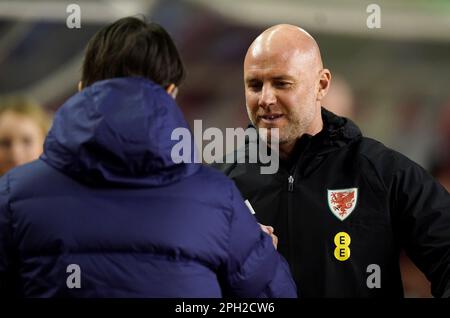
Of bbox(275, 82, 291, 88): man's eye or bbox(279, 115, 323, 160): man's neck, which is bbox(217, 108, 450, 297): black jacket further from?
bbox(275, 82, 291, 88): man's eye

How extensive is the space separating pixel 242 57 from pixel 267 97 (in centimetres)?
283

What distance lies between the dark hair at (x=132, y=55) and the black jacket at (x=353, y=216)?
2.53 feet

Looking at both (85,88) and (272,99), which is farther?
(272,99)

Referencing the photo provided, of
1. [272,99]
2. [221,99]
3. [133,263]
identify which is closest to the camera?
[133,263]

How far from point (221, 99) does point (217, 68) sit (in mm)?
213

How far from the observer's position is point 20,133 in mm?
3494

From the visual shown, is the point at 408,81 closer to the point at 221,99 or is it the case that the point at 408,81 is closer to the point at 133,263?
the point at 221,99

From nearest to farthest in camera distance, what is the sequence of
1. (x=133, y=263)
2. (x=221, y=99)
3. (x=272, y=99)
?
1. (x=133, y=263)
2. (x=272, y=99)
3. (x=221, y=99)

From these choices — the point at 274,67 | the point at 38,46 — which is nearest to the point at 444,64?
the point at 38,46

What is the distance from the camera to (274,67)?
87.8 inches

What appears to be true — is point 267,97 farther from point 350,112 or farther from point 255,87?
point 350,112

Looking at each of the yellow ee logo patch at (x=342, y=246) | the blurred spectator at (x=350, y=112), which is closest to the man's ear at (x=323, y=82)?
the yellow ee logo patch at (x=342, y=246)

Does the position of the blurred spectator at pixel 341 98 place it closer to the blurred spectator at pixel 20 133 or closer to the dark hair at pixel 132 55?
the blurred spectator at pixel 20 133
